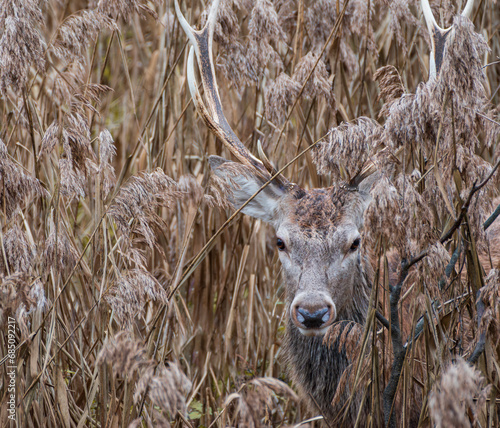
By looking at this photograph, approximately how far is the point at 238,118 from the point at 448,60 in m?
2.20

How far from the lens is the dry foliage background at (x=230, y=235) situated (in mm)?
1551

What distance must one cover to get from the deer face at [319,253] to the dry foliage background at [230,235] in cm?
20

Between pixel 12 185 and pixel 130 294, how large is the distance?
602 millimetres

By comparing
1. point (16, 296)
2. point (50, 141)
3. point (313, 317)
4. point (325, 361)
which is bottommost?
point (325, 361)

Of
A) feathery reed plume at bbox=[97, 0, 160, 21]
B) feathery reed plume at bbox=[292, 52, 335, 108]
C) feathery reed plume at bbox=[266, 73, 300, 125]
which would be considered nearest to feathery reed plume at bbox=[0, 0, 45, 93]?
feathery reed plume at bbox=[97, 0, 160, 21]

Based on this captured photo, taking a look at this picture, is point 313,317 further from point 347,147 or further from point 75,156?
point 75,156

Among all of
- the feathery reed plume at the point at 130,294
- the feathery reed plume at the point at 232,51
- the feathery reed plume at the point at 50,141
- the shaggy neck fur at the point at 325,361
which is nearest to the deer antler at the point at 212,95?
the feathery reed plume at the point at 232,51

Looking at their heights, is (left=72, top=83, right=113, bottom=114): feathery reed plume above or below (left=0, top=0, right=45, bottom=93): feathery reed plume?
below

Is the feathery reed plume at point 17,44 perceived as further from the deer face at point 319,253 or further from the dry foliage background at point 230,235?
the deer face at point 319,253

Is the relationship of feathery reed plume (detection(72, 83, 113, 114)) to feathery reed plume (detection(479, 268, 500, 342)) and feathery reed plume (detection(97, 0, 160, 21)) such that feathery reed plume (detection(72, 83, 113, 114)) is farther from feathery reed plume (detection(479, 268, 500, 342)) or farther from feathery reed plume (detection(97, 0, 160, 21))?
feathery reed plume (detection(479, 268, 500, 342))

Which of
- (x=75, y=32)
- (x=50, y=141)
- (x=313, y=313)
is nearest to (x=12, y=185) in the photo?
(x=50, y=141)

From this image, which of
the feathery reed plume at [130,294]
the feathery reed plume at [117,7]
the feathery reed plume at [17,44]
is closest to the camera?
the feathery reed plume at [130,294]

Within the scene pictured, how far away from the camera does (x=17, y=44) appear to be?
1.99 metres

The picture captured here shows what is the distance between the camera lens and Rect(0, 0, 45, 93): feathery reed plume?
6.50ft
